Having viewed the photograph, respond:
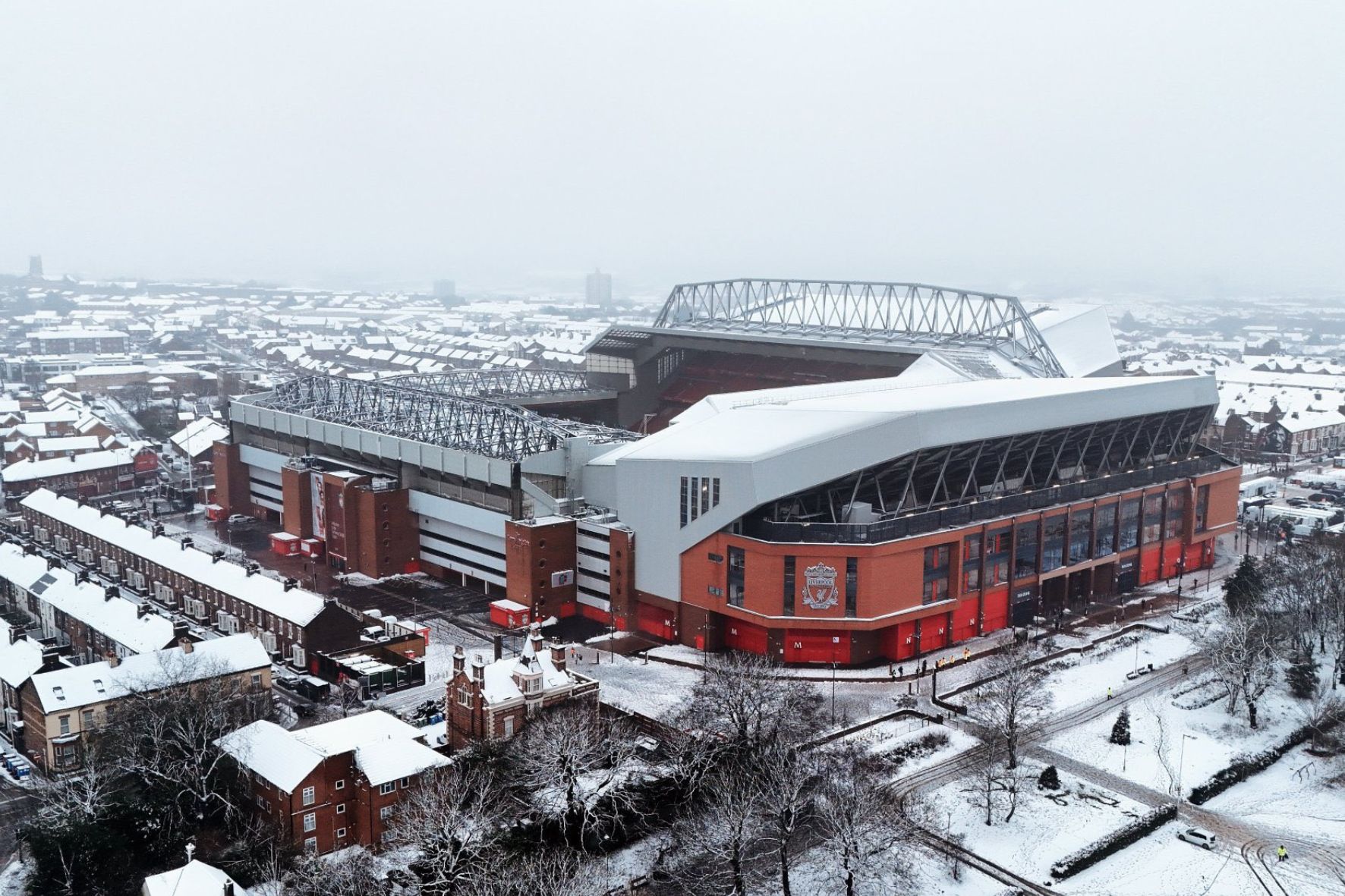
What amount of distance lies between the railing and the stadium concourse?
95 mm

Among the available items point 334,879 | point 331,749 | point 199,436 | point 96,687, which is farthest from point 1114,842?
point 199,436

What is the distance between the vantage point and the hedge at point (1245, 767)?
3425 centimetres

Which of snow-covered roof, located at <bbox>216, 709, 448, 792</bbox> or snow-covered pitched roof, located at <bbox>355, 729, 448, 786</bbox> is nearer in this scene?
snow-covered roof, located at <bbox>216, 709, 448, 792</bbox>

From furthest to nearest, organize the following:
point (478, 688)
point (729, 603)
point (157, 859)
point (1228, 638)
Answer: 1. point (729, 603)
2. point (1228, 638)
3. point (478, 688)
4. point (157, 859)

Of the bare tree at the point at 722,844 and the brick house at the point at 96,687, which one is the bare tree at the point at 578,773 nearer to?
the bare tree at the point at 722,844

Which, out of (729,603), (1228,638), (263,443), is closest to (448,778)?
(729,603)

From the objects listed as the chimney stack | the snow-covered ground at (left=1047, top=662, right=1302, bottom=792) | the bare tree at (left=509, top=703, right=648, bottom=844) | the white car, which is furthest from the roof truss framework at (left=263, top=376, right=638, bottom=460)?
the white car

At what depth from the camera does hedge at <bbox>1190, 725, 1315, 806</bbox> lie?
3425cm

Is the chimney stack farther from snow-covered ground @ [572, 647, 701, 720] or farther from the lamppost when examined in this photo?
the lamppost

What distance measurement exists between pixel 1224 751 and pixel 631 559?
891 inches

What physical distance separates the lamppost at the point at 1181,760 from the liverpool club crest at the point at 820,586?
40.8 feet

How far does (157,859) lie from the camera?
28.9 metres

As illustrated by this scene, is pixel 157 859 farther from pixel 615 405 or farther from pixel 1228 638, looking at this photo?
pixel 615 405

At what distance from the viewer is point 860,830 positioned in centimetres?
2739
